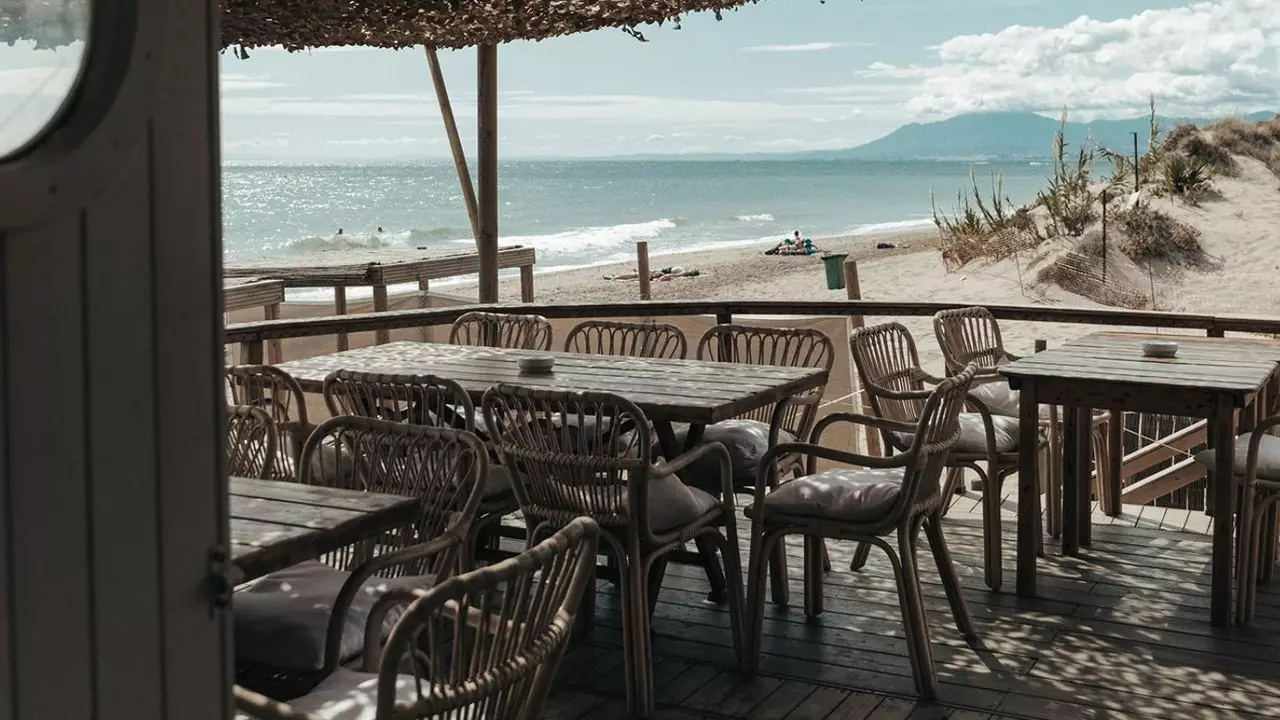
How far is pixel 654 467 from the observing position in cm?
322

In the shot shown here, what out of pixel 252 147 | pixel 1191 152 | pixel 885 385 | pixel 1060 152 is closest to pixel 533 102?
pixel 252 147

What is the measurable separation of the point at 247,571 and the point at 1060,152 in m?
14.2

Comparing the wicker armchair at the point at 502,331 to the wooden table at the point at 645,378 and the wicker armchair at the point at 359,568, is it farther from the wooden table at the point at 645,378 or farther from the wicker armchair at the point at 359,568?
the wicker armchair at the point at 359,568

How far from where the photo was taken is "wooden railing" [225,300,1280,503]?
496 centimetres

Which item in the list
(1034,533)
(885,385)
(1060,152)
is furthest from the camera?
(1060,152)

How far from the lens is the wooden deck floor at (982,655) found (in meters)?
3.29

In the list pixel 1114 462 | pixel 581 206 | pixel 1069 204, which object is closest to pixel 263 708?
pixel 1114 462

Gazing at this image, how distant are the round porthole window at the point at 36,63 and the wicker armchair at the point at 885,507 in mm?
2279

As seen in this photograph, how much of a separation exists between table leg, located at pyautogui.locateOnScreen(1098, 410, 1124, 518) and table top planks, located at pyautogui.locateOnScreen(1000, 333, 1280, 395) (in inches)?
14.8

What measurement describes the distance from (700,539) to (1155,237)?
17871mm

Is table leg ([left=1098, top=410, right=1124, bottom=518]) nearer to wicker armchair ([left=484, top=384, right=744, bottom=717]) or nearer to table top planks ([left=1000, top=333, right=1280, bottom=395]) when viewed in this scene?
table top planks ([left=1000, top=333, right=1280, bottom=395])

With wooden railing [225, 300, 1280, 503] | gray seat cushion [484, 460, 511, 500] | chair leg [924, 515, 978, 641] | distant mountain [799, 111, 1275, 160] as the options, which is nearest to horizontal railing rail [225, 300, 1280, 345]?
wooden railing [225, 300, 1280, 503]

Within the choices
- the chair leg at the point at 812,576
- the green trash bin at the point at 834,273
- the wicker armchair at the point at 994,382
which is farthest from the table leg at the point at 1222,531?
the green trash bin at the point at 834,273

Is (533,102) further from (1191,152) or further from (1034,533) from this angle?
(1034,533)
